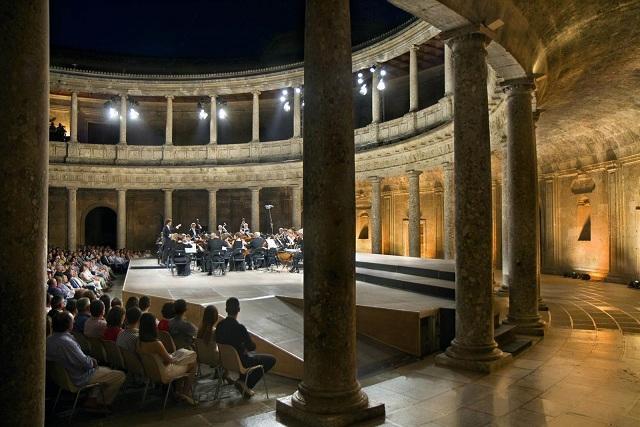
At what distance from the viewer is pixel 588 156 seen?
17.6 meters

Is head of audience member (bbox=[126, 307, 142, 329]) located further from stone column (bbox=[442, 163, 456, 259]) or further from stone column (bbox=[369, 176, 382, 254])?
stone column (bbox=[369, 176, 382, 254])

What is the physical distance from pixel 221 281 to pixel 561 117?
11.9m

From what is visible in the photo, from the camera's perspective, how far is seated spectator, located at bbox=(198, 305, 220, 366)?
21.2 ft

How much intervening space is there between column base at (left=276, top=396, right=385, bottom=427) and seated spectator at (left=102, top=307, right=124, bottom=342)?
3.08m

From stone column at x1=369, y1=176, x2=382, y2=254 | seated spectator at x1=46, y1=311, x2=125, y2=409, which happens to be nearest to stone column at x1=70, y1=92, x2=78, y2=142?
stone column at x1=369, y1=176, x2=382, y2=254

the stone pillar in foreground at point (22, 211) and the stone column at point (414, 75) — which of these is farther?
the stone column at point (414, 75)

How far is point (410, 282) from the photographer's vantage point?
1095 centimetres

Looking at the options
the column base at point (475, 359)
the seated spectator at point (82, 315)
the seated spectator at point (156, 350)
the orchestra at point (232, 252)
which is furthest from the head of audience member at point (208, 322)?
the orchestra at point (232, 252)

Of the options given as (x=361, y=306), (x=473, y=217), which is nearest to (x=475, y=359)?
(x=473, y=217)

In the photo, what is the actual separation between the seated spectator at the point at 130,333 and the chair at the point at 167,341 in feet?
1.22

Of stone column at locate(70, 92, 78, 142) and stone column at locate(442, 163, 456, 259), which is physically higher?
stone column at locate(70, 92, 78, 142)

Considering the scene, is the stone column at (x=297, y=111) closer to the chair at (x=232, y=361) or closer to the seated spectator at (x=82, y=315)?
the seated spectator at (x=82, y=315)

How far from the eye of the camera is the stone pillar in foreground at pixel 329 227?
451 cm

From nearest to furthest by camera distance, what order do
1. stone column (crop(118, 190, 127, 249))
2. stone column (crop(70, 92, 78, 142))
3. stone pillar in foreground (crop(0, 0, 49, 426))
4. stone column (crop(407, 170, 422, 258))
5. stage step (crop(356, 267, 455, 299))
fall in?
stone pillar in foreground (crop(0, 0, 49, 426)) → stage step (crop(356, 267, 455, 299)) → stone column (crop(407, 170, 422, 258)) → stone column (crop(70, 92, 78, 142)) → stone column (crop(118, 190, 127, 249))
